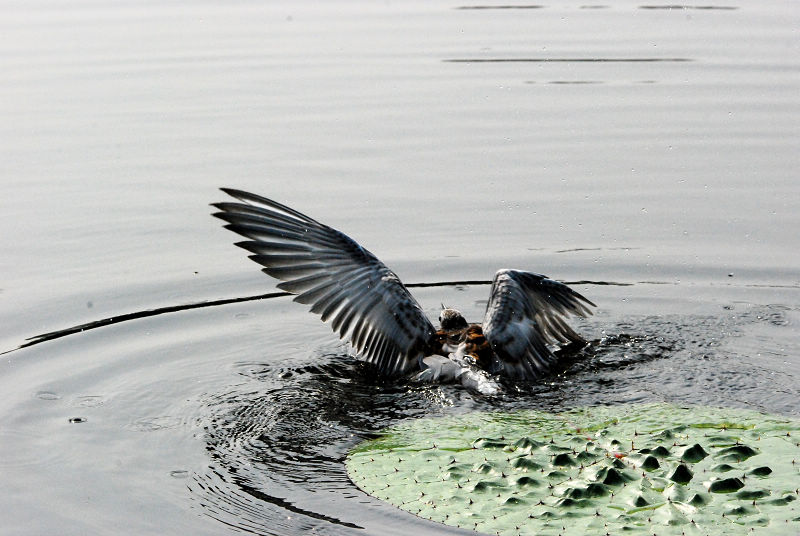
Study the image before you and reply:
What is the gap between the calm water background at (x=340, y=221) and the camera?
682cm

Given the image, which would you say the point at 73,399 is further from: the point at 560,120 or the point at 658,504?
the point at 560,120

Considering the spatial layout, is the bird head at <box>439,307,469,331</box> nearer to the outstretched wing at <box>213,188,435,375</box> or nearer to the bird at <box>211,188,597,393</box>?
the bird at <box>211,188,597,393</box>

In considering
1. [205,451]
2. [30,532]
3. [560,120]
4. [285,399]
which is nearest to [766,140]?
[560,120]

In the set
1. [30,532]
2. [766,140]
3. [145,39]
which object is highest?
[145,39]

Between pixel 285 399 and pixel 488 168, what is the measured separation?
5.59 meters

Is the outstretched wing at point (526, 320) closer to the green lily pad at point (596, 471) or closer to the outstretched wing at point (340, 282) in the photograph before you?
the outstretched wing at point (340, 282)

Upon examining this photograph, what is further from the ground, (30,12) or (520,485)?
(30,12)

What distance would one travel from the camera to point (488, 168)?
1249cm

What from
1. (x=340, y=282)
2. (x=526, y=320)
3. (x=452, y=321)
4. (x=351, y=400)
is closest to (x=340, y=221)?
(x=340, y=282)

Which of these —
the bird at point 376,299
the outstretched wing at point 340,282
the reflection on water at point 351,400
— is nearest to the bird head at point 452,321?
the bird at point 376,299

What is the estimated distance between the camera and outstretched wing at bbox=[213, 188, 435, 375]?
8164mm

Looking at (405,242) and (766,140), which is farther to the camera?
(766,140)

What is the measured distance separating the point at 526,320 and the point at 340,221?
3.29m

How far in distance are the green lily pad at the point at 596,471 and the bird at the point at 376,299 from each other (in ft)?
3.22
